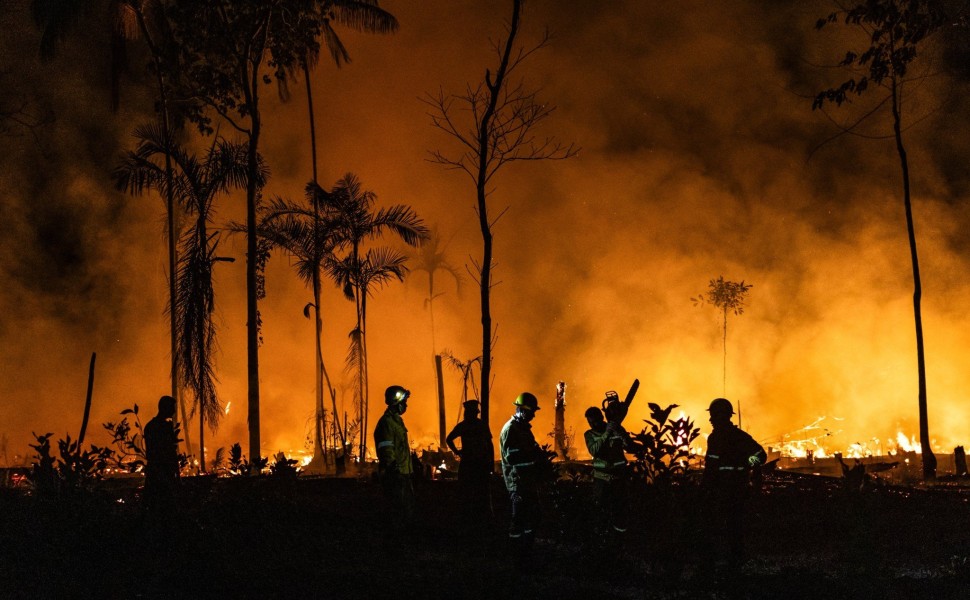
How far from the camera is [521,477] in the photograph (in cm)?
941

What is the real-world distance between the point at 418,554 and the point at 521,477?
1.81 metres

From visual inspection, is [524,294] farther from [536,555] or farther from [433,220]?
[536,555]

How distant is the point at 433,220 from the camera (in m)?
34.2

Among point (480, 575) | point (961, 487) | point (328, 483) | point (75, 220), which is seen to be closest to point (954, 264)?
point (961, 487)

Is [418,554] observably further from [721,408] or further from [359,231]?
[359,231]

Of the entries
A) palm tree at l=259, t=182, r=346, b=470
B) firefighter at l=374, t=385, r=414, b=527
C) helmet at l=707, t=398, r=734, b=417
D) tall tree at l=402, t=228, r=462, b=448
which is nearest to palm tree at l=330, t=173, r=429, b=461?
palm tree at l=259, t=182, r=346, b=470

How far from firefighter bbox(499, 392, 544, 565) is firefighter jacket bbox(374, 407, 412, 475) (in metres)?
1.46

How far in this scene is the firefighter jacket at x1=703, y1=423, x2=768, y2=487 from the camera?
9.31 metres

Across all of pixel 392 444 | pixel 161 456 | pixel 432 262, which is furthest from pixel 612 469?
pixel 432 262

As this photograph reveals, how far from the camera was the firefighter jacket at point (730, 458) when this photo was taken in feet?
30.6

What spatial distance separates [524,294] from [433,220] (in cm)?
468

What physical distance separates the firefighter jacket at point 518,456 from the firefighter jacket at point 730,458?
188cm

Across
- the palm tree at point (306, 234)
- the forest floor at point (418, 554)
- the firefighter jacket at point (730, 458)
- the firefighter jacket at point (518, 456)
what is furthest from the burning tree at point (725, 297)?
the firefighter jacket at point (518, 456)

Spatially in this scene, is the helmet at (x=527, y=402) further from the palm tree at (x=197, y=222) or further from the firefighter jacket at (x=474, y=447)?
the palm tree at (x=197, y=222)
